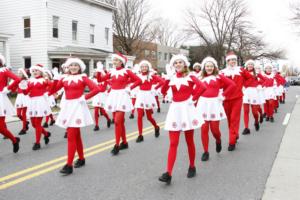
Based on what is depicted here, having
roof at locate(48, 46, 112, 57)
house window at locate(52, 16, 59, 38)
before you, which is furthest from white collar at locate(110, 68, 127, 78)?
house window at locate(52, 16, 59, 38)

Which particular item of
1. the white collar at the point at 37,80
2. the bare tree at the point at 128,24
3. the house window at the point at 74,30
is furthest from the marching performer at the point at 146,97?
the bare tree at the point at 128,24

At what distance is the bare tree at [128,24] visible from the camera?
4806 cm

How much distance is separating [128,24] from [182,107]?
43.9 m

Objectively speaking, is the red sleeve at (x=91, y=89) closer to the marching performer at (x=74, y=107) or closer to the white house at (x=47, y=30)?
the marching performer at (x=74, y=107)

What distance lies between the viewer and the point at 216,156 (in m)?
7.24

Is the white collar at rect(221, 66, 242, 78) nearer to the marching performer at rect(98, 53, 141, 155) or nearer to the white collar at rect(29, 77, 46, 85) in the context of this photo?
the marching performer at rect(98, 53, 141, 155)

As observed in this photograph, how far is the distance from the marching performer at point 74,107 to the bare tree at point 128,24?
141 ft

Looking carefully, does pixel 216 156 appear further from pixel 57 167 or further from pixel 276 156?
pixel 57 167

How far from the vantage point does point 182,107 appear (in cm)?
562

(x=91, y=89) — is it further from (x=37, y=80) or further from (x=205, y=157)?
(x=37, y=80)

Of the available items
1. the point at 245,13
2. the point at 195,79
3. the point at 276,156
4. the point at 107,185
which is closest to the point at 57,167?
the point at 107,185

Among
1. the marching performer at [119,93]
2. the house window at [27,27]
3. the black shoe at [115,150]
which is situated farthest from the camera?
the house window at [27,27]

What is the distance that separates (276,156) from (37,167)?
449 cm

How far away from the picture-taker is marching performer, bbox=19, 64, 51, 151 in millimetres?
8133
